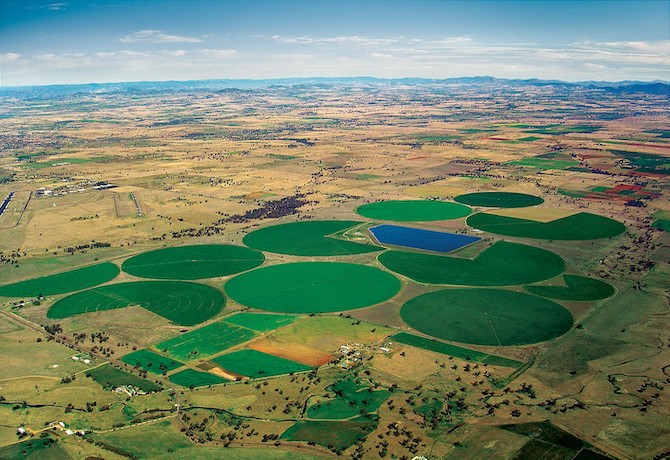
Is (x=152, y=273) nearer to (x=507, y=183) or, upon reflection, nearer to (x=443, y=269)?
(x=443, y=269)

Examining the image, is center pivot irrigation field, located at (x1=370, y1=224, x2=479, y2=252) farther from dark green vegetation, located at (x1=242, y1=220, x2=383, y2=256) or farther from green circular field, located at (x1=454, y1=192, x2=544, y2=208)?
green circular field, located at (x1=454, y1=192, x2=544, y2=208)

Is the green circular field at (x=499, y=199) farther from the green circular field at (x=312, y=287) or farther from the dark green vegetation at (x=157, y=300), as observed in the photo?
the dark green vegetation at (x=157, y=300)

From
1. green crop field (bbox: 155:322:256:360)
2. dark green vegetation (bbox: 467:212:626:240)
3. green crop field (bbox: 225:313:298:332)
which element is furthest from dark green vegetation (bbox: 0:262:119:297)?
dark green vegetation (bbox: 467:212:626:240)

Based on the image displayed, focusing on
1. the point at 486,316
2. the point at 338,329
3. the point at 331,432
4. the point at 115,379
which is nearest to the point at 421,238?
the point at 486,316

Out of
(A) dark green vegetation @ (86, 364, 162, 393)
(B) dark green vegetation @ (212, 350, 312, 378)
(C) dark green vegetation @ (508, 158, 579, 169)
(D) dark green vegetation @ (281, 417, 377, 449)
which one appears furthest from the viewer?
(C) dark green vegetation @ (508, 158, 579, 169)

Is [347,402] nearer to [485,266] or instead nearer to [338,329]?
[338,329]

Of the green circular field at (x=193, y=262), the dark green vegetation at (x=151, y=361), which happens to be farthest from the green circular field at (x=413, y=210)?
the dark green vegetation at (x=151, y=361)
